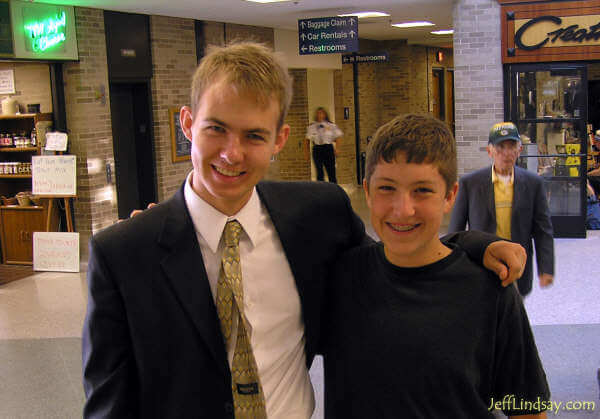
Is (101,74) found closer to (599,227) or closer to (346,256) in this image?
(599,227)

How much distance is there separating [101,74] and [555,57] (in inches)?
240

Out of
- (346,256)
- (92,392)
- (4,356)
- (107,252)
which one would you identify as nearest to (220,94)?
(107,252)

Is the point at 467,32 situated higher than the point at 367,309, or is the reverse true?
the point at 467,32

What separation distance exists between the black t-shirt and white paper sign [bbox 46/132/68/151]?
7.48m

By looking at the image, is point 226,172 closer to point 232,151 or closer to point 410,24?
point 232,151

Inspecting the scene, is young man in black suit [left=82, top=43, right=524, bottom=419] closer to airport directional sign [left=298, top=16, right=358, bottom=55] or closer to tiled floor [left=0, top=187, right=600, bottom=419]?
tiled floor [left=0, top=187, right=600, bottom=419]

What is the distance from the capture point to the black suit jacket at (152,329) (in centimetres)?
153

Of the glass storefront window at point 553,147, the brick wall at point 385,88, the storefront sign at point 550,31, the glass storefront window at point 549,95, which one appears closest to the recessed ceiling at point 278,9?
the storefront sign at point 550,31

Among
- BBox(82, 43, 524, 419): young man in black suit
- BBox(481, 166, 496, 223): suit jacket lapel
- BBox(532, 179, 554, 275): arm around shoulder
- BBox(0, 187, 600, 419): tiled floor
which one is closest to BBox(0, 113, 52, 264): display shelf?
BBox(0, 187, 600, 419): tiled floor

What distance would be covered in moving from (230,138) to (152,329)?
47 centimetres

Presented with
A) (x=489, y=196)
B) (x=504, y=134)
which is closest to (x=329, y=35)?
(x=504, y=134)

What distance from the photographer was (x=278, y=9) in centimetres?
1027

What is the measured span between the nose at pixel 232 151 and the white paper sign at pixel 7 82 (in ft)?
27.3

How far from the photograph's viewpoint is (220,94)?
5.16 feet
